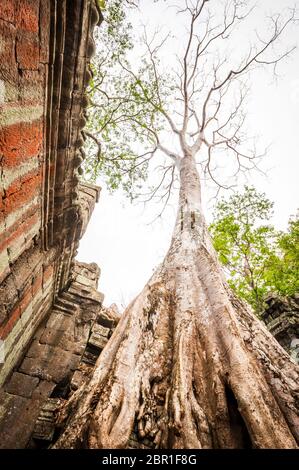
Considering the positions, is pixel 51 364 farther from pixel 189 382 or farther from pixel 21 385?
pixel 189 382

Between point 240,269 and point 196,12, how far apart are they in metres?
8.12

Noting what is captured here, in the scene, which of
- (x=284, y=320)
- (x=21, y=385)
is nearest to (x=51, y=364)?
(x=21, y=385)

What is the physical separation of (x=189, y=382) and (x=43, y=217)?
204 cm

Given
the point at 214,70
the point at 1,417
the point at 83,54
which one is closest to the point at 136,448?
the point at 1,417

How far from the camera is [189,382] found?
6.15 ft

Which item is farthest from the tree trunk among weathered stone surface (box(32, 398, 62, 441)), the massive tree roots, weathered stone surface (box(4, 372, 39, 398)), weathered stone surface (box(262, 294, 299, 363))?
weathered stone surface (box(262, 294, 299, 363))

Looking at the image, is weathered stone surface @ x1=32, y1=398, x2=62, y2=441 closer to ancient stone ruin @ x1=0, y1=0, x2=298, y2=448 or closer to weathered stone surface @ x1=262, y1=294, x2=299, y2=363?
ancient stone ruin @ x1=0, y1=0, x2=298, y2=448

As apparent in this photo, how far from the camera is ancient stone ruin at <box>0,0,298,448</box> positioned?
5.32ft

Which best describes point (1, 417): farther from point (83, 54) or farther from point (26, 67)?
point (83, 54)

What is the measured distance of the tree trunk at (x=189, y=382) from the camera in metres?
1.58

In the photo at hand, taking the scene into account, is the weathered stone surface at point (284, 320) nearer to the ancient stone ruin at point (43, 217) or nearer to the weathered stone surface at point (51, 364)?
the ancient stone ruin at point (43, 217)

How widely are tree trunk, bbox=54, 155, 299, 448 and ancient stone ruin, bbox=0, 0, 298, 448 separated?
0.24m

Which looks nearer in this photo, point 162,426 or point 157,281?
point 162,426
